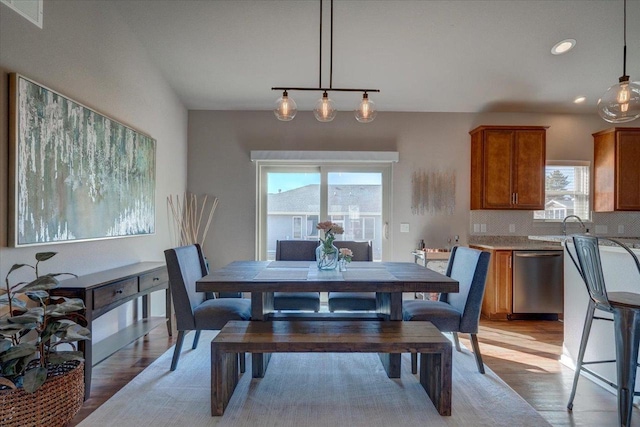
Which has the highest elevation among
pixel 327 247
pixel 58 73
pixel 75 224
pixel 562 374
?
pixel 58 73

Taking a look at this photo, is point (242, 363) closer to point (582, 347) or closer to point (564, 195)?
point (582, 347)

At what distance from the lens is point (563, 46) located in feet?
11.6

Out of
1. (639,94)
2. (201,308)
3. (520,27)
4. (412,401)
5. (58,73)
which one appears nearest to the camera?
(412,401)

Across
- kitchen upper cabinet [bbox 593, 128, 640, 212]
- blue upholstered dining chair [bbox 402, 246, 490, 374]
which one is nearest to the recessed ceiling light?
kitchen upper cabinet [bbox 593, 128, 640, 212]

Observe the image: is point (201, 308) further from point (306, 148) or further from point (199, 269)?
point (306, 148)

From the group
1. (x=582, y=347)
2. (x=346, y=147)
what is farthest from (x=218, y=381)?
(x=346, y=147)

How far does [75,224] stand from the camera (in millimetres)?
2555

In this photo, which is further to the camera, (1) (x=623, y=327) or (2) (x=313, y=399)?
(2) (x=313, y=399)

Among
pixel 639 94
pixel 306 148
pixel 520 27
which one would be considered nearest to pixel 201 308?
pixel 306 148

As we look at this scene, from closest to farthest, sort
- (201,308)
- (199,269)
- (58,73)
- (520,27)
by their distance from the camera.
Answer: (58,73)
(201,308)
(199,269)
(520,27)

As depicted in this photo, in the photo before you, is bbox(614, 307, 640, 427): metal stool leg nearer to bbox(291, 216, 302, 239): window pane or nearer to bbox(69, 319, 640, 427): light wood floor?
bbox(69, 319, 640, 427): light wood floor

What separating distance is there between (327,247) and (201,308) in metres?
1.03

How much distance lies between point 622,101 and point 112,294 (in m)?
3.64

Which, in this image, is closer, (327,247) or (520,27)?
(327,247)
